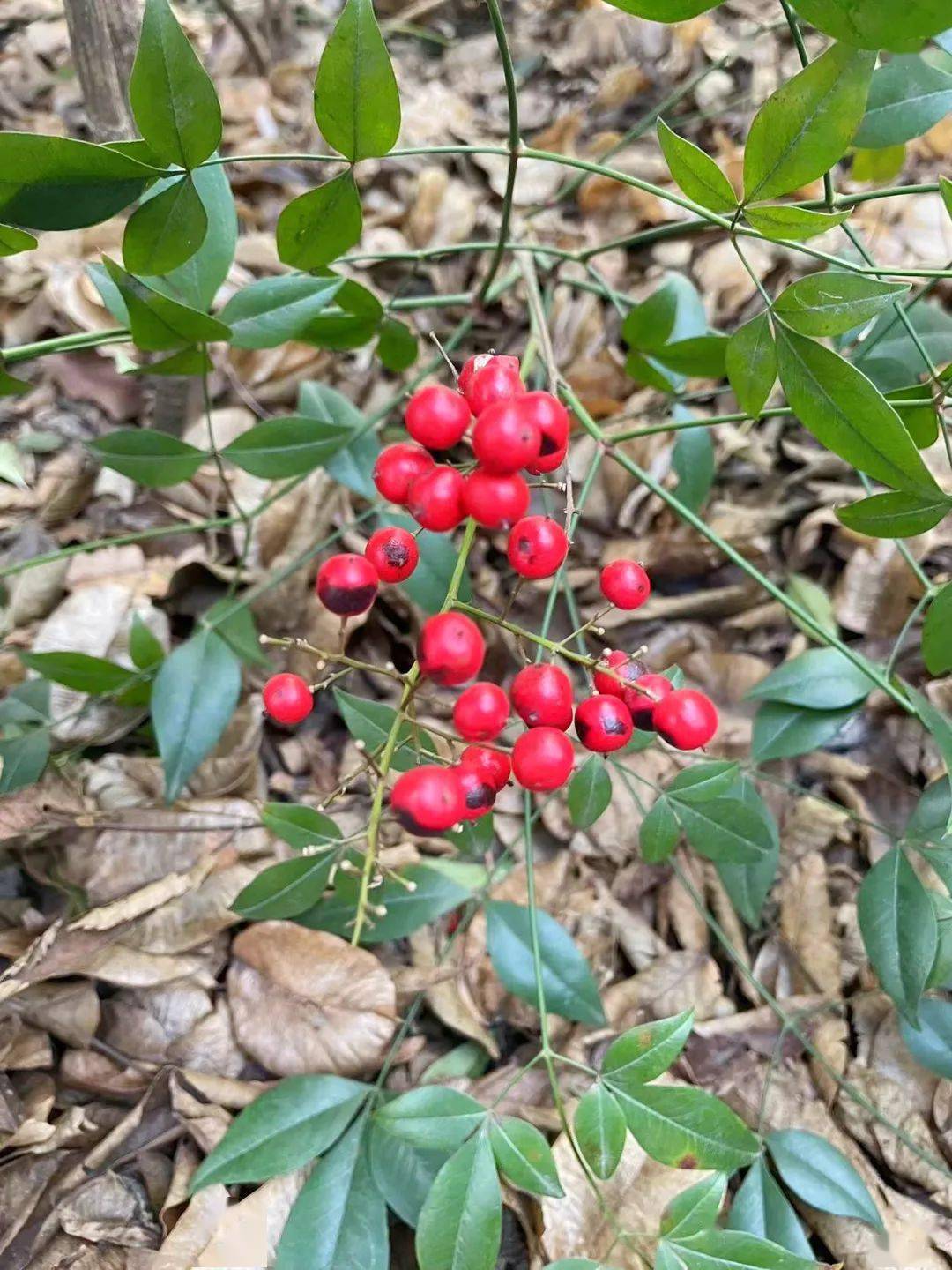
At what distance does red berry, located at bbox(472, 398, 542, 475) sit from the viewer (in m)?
0.60

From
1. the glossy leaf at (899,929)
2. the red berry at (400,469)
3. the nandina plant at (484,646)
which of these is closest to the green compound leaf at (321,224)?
the nandina plant at (484,646)

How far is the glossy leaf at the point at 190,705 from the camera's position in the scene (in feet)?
3.58

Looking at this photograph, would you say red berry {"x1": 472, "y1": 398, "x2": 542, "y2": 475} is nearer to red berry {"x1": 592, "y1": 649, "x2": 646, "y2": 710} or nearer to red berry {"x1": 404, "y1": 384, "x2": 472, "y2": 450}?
red berry {"x1": 404, "y1": 384, "x2": 472, "y2": 450}

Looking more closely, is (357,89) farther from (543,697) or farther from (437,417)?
(543,697)

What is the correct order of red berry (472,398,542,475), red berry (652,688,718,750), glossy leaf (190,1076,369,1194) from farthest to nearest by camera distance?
glossy leaf (190,1076,369,1194) < red berry (652,688,718,750) < red berry (472,398,542,475)

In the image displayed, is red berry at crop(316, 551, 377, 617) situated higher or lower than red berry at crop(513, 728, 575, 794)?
higher

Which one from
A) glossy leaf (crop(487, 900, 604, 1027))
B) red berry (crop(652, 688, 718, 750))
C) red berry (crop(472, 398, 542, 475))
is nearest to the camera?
red berry (crop(472, 398, 542, 475))

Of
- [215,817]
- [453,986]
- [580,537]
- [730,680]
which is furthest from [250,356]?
[453,986]

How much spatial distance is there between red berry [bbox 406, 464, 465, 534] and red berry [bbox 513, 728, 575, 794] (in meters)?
0.18

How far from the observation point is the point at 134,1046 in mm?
1059

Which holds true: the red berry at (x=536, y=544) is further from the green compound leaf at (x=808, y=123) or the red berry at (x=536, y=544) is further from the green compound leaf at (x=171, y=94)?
the green compound leaf at (x=171, y=94)

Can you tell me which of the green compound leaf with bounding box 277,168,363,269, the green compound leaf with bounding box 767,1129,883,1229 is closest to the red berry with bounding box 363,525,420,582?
the green compound leaf with bounding box 277,168,363,269

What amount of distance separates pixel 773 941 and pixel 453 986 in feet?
1.57

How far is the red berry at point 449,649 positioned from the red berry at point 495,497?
8 cm
